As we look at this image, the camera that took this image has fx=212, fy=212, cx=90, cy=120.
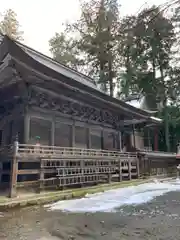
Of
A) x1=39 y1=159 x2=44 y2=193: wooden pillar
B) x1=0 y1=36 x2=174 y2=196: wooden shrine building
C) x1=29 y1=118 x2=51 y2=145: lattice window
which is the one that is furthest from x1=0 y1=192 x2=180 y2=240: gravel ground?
x1=29 y1=118 x2=51 y2=145: lattice window

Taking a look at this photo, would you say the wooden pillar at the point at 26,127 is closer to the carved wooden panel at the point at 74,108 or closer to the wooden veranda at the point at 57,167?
the wooden veranda at the point at 57,167

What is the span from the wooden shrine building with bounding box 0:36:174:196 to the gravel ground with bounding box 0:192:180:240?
5.44 ft

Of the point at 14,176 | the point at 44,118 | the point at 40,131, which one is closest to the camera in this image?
the point at 14,176

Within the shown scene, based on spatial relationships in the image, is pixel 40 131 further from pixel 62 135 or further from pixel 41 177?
pixel 41 177

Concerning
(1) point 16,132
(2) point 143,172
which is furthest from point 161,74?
(1) point 16,132

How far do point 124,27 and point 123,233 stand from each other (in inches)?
142

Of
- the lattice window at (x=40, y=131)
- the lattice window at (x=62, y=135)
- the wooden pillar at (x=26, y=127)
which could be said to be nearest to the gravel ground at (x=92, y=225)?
the wooden pillar at (x=26, y=127)

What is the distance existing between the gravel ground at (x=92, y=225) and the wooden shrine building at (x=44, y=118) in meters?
1.66

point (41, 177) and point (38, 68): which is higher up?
point (38, 68)

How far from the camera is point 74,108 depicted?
33.7ft

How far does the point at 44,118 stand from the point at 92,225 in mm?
5778

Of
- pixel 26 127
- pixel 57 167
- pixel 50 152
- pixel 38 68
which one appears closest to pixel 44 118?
pixel 26 127

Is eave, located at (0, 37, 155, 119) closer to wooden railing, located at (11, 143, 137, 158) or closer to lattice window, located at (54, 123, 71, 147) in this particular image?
lattice window, located at (54, 123, 71, 147)

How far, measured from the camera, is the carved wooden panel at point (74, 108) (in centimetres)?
858
